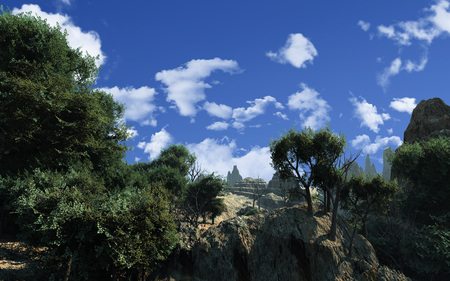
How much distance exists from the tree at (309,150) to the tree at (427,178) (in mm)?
15971

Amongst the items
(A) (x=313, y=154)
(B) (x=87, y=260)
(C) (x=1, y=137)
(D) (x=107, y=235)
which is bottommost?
(B) (x=87, y=260)

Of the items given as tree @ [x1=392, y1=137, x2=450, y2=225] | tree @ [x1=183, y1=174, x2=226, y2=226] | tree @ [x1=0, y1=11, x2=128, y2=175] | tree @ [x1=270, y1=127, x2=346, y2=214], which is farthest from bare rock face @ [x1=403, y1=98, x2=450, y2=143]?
tree @ [x1=0, y1=11, x2=128, y2=175]

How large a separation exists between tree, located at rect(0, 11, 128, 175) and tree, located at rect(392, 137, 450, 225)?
129ft

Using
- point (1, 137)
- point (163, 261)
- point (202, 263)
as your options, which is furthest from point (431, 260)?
point (1, 137)

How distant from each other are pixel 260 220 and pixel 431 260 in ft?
65.1

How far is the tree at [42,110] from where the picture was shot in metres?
23.2

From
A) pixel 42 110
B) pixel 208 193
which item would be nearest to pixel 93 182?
pixel 42 110

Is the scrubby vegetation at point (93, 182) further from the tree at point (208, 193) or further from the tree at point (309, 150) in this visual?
the tree at point (208, 193)

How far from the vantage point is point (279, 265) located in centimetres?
1808

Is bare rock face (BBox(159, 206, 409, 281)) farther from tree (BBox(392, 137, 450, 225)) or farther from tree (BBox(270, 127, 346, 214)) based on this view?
tree (BBox(392, 137, 450, 225))

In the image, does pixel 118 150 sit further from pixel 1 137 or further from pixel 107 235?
pixel 107 235

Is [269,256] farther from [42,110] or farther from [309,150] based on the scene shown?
[42,110]

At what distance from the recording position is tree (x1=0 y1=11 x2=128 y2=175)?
915 inches

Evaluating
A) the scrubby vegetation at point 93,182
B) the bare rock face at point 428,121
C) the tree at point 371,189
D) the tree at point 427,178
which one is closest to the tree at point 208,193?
the scrubby vegetation at point 93,182
